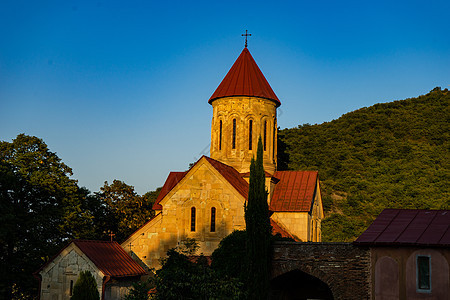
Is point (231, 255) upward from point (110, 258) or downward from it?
upward

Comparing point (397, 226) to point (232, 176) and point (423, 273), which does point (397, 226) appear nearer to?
point (423, 273)

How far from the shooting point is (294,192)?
27.2 metres

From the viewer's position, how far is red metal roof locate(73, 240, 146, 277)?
A: 21672 mm

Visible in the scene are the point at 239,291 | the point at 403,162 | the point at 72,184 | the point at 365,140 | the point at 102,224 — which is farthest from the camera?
the point at 365,140

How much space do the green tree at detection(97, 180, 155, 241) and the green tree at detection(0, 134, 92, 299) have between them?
6.07m

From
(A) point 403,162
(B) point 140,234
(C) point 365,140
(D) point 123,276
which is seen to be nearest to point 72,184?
(B) point 140,234

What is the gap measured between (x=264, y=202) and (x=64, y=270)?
847 cm

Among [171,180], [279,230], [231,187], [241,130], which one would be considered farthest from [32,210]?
[279,230]

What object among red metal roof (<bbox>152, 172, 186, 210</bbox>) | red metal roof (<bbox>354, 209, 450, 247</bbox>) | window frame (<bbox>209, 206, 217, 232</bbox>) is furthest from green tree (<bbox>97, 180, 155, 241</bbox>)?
red metal roof (<bbox>354, 209, 450, 247</bbox>)

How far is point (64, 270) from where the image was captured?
21.8m

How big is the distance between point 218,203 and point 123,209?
1203 cm

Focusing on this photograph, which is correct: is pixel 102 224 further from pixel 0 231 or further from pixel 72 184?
pixel 0 231

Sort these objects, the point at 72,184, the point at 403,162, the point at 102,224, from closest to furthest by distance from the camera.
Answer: the point at 72,184 < the point at 102,224 < the point at 403,162

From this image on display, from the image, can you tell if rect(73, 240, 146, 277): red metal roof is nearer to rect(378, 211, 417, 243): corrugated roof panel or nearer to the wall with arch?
the wall with arch
